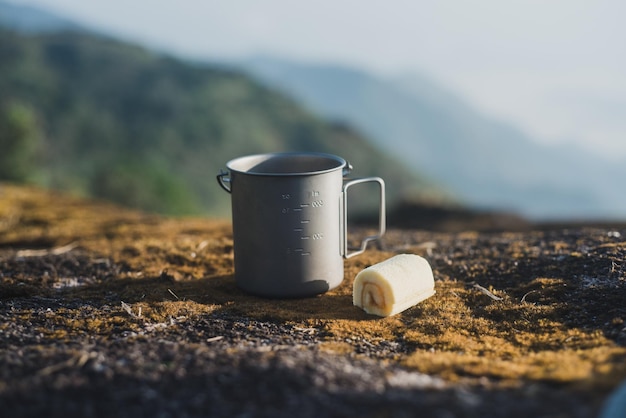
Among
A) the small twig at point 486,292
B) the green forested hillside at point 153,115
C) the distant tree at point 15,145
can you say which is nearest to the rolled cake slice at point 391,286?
the small twig at point 486,292

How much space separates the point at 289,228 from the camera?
5797 millimetres

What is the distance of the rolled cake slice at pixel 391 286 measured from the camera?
5.60 metres

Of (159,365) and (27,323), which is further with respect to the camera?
(27,323)

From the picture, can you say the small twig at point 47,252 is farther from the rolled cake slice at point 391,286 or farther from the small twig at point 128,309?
the rolled cake slice at point 391,286

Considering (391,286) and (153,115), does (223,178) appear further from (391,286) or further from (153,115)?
(153,115)

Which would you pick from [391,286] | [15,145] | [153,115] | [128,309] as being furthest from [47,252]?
[153,115]

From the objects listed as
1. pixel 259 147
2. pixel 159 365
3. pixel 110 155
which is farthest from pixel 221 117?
pixel 159 365

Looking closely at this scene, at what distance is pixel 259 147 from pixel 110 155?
751 inches

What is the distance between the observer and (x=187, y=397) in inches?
151

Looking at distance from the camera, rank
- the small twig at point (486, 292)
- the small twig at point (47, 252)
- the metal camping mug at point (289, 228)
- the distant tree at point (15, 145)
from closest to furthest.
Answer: the metal camping mug at point (289, 228), the small twig at point (486, 292), the small twig at point (47, 252), the distant tree at point (15, 145)

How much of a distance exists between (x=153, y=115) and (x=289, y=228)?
266 feet

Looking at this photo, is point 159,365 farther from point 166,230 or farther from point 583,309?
point 166,230

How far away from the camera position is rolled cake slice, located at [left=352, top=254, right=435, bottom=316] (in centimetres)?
560

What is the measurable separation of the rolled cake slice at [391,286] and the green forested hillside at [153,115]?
5805 centimetres
